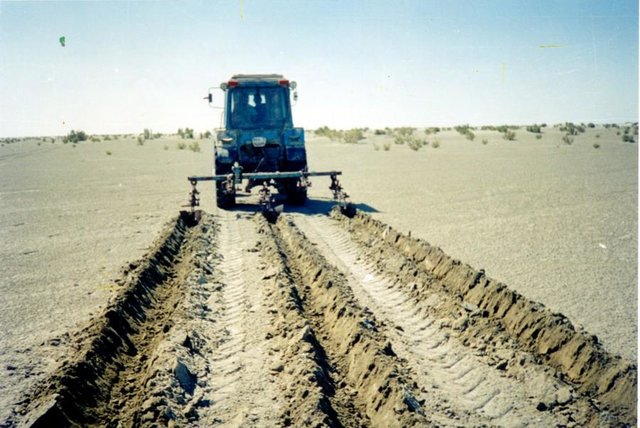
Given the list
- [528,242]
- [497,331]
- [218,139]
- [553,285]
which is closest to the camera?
[497,331]

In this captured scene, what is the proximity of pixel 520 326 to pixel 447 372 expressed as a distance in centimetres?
108

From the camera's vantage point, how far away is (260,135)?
12070mm

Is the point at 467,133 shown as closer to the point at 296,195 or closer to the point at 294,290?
the point at 296,195

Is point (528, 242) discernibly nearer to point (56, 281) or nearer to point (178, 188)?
point (56, 281)

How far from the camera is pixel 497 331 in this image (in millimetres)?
4508

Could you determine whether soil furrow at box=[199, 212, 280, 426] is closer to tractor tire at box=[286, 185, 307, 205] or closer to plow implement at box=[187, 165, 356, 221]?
plow implement at box=[187, 165, 356, 221]

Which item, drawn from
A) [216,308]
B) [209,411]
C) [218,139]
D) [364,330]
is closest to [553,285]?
[364,330]

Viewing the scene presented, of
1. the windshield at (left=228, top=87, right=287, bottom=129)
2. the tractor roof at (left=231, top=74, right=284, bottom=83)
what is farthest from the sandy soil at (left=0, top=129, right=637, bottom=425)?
the tractor roof at (left=231, top=74, right=284, bottom=83)

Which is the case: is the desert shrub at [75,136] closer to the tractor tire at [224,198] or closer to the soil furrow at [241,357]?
the tractor tire at [224,198]

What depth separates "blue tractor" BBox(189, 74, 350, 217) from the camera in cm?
1182

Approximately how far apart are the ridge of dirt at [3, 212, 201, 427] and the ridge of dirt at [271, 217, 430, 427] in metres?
1.55

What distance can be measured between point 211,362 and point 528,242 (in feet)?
19.4

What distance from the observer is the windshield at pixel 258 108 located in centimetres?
1207

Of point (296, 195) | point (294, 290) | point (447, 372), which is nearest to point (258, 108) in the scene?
point (296, 195)
